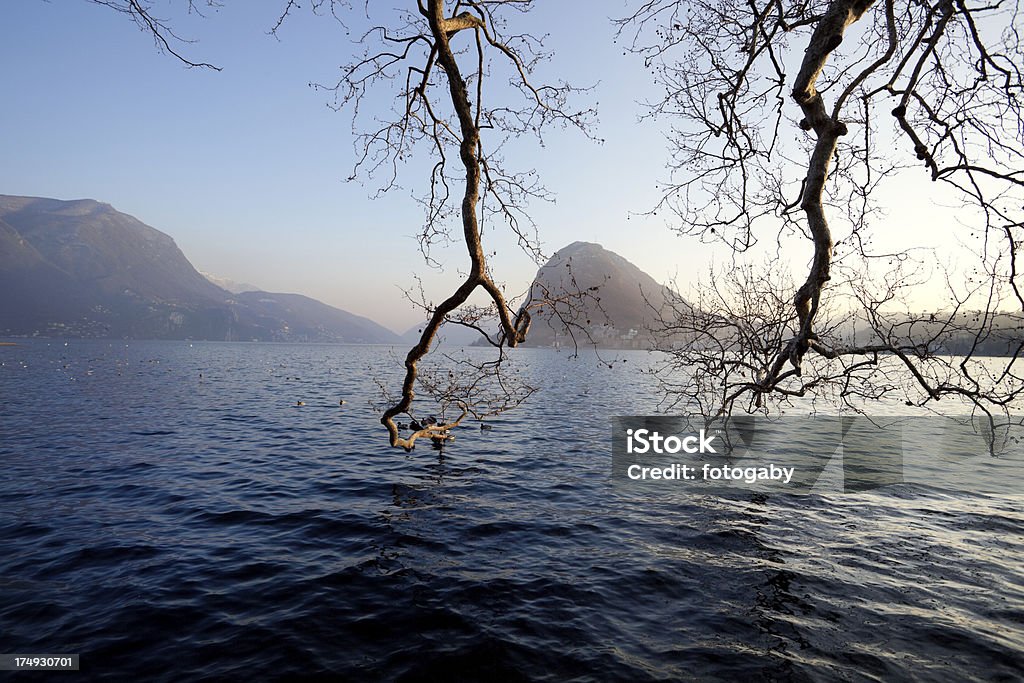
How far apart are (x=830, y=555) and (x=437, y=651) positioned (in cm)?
872

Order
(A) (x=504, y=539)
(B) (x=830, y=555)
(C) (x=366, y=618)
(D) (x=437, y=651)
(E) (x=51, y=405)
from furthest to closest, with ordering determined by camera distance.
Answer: (E) (x=51, y=405), (A) (x=504, y=539), (B) (x=830, y=555), (C) (x=366, y=618), (D) (x=437, y=651)

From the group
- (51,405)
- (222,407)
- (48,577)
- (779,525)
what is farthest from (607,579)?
(51,405)

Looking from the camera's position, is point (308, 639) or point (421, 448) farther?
→ point (421, 448)

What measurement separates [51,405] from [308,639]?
38.6 metres

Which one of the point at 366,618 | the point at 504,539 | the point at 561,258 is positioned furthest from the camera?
the point at 504,539

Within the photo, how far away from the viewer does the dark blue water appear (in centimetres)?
716

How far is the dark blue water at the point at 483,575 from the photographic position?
23.5ft

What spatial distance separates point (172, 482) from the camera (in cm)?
1622

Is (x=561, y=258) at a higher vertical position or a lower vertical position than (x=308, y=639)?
higher

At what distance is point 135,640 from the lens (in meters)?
7.39

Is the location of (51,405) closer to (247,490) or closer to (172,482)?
(172,482)

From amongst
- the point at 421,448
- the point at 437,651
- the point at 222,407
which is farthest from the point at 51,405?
the point at 437,651

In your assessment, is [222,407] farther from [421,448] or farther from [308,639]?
[308,639]

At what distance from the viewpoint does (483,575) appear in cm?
984
